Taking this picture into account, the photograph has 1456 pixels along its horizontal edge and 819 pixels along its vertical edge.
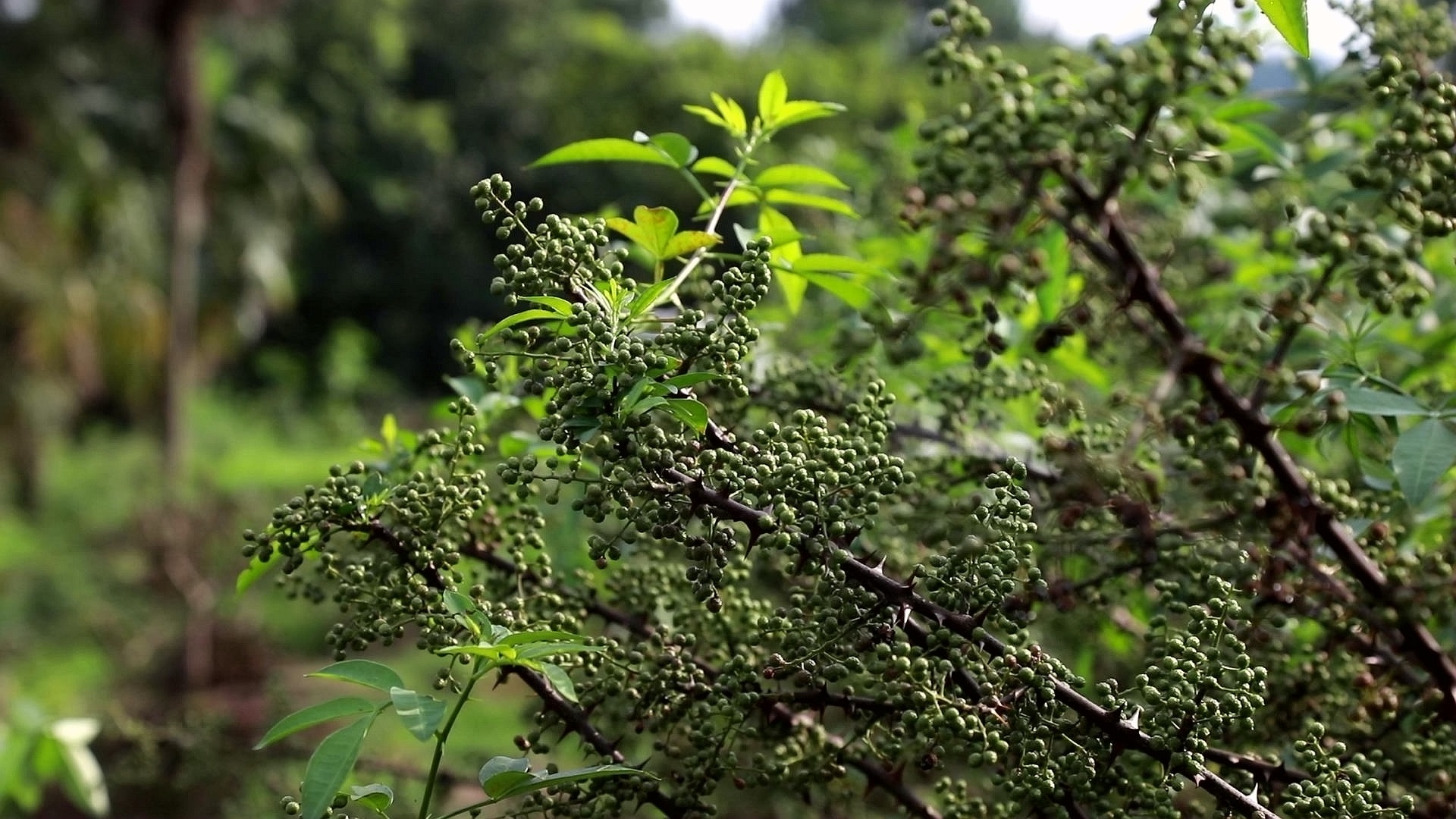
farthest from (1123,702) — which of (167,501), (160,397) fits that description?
(160,397)

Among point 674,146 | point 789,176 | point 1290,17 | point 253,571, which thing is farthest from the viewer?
point 789,176

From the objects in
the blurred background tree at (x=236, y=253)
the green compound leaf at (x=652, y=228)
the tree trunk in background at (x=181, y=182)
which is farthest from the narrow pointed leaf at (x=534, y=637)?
the tree trunk in background at (x=181, y=182)

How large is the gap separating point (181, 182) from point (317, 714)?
12095 millimetres

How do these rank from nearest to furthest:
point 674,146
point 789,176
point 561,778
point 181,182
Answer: point 561,778 → point 674,146 → point 789,176 → point 181,182

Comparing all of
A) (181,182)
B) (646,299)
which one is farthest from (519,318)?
(181,182)

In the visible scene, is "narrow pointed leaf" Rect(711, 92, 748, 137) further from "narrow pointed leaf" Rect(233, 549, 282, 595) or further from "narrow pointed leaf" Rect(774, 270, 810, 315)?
"narrow pointed leaf" Rect(233, 549, 282, 595)

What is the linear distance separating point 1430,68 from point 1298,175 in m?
0.31

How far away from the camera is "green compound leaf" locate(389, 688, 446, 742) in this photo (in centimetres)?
87

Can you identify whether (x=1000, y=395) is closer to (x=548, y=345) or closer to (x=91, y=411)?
(x=548, y=345)

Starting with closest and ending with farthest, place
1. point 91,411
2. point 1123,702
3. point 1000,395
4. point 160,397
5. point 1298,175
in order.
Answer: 1. point 1123,702
2. point 1000,395
3. point 1298,175
4. point 160,397
5. point 91,411

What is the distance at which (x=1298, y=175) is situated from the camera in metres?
1.59

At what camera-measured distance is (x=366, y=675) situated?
3.04 ft

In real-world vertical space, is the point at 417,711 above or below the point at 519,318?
below

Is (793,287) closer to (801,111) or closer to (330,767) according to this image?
(801,111)
